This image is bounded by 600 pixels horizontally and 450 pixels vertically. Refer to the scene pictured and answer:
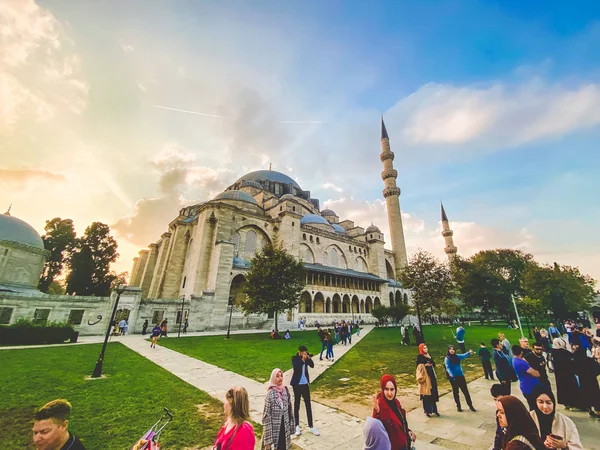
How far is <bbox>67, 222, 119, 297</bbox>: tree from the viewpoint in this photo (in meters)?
32.4

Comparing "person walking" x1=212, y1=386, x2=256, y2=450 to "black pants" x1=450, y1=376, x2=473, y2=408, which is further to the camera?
"black pants" x1=450, y1=376, x2=473, y2=408

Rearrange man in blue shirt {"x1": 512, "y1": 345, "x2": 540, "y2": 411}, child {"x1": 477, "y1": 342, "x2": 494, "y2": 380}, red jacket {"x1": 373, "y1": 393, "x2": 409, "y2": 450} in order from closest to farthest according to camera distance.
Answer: red jacket {"x1": 373, "y1": 393, "x2": 409, "y2": 450}, man in blue shirt {"x1": 512, "y1": 345, "x2": 540, "y2": 411}, child {"x1": 477, "y1": 342, "x2": 494, "y2": 380}

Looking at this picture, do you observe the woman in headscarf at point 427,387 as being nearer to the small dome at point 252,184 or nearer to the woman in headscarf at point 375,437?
the woman in headscarf at point 375,437

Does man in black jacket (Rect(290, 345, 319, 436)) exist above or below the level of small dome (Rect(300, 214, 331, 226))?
below

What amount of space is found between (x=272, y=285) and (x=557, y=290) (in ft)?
117

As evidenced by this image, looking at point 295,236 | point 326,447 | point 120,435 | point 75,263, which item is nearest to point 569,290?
point 295,236

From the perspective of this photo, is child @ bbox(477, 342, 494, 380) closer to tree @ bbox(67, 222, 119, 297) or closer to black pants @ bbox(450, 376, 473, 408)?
black pants @ bbox(450, 376, 473, 408)

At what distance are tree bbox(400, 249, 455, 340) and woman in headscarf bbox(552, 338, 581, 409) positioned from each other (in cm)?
1197

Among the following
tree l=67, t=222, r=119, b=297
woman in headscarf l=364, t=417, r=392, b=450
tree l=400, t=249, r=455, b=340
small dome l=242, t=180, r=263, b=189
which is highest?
small dome l=242, t=180, r=263, b=189

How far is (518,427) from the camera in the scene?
2354 mm

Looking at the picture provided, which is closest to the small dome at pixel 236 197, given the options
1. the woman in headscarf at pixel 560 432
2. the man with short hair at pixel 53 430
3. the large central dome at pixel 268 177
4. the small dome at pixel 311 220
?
the small dome at pixel 311 220

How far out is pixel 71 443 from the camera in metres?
2.11

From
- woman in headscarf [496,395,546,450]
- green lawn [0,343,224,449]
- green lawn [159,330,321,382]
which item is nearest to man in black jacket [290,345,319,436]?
green lawn [0,343,224,449]

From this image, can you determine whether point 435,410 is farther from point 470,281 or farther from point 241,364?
point 470,281
